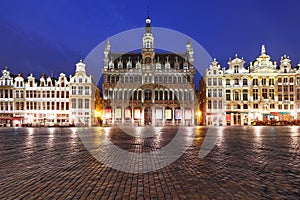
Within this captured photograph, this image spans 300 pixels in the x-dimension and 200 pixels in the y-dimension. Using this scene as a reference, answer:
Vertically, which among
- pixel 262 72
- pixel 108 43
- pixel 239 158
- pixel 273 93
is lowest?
pixel 239 158

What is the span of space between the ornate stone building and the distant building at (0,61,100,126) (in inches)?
204

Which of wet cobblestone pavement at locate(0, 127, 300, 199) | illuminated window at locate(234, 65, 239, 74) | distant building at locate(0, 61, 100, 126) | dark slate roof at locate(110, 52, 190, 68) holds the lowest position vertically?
wet cobblestone pavement at locate(0, 127, 300, 199)

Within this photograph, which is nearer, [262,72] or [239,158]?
[239,158]

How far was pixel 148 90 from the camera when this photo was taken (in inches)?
2901

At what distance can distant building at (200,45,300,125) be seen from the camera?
222ft

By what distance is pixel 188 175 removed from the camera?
8531mm

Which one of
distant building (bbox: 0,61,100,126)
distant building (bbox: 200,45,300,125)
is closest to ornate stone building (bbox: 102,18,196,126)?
distant building (bbox: 0,61,100,126)

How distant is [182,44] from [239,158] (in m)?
71.8

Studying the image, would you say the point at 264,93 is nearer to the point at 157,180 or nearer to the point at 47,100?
the point at 47,100

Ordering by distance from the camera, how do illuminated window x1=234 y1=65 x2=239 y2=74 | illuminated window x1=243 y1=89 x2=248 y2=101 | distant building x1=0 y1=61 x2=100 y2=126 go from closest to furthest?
illuminated window x1=243 y1=89 x2=248 y2=101
illuminated window x1=234 y1=65 x2=239 y2=74
distant building x1=0 y1=61 x2=100 y2=126

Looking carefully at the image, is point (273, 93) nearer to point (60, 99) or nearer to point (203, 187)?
point (60, 99)

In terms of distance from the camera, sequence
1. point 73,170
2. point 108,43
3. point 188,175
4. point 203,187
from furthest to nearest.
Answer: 1. point 108,43
2. point 73,170
3. point 188,175
4. point 203,187

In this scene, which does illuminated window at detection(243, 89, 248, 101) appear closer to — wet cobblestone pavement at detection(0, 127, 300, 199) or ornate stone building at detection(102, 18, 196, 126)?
ornate stone building at detection(102, 18, 196, 126)

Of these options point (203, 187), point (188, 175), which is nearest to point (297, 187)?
point (203, 187)
